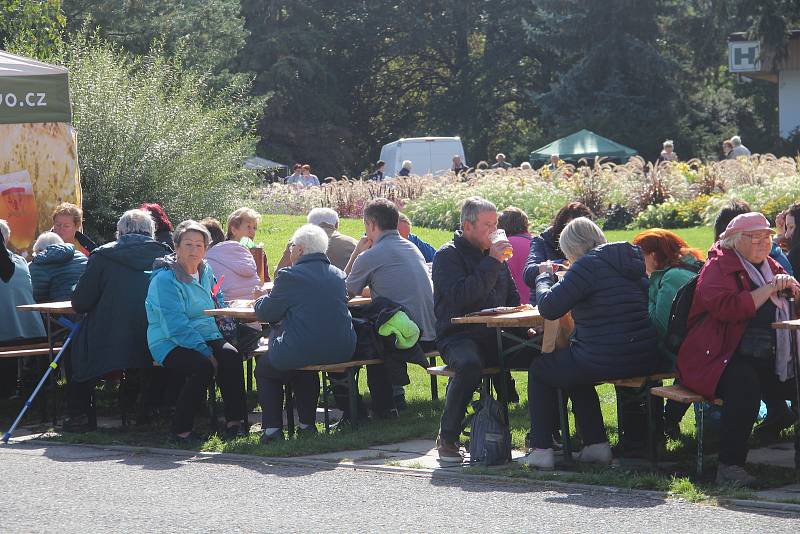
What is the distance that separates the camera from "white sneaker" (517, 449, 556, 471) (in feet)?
25.2

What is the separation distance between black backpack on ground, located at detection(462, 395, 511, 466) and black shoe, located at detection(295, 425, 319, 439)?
1.39m

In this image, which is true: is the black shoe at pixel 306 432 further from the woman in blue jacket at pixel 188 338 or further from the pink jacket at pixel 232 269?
the pink jacket at pixel 232 269

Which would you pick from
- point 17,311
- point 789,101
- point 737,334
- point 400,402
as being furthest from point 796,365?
point 789,101

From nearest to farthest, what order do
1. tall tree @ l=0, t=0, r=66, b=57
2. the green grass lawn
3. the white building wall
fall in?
the green grass lawn → tall tree @ l=0, t=0, r=66, b=57 → the white building wall

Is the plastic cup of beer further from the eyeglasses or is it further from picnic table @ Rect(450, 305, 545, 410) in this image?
the eyeglasses

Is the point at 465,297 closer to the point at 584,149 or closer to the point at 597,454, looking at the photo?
the point at 597,454

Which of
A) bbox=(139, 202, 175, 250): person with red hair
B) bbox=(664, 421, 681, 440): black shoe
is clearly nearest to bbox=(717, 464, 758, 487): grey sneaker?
bbox=(664, 421, 681, 440): black shoe

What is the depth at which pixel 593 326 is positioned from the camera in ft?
25.2

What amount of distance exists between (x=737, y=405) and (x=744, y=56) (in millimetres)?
34383

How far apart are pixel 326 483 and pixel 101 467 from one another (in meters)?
1.65

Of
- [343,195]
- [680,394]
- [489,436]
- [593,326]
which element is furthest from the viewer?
[343,195]

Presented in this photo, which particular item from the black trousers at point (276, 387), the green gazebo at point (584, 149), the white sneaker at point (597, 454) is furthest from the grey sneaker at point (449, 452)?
the green gazebo at point (584, 149)

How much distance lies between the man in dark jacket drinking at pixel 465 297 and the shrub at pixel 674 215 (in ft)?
41.4

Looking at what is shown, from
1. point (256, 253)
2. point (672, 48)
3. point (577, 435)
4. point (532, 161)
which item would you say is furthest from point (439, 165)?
point (577, 435)
